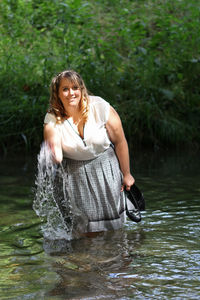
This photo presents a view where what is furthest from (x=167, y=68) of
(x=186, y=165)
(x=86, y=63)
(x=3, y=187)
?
(x=3, y=187)

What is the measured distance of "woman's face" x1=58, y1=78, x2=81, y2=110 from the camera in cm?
397

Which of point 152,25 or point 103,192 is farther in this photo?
point 152,25

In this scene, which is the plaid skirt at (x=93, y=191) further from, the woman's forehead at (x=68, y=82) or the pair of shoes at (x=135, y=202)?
the woman's forehead at (x=68, y=82)

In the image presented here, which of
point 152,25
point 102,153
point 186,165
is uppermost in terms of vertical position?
point 152,25

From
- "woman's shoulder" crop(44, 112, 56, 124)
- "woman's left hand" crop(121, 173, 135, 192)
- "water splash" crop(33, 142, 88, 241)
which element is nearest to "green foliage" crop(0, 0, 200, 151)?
"water splash" crop(33, 142, 88, 241)

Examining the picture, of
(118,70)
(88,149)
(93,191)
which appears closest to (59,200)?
(93,191)

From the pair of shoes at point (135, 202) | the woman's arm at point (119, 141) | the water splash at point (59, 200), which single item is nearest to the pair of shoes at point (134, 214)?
the pair of shoes at point (135, 202)

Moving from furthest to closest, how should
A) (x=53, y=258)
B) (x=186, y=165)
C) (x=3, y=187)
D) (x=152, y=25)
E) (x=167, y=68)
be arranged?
(x=152, y=25) → (x=167, y=68) → (x=186, y=165) → (x=3, y=187) → (x=53, y=258)

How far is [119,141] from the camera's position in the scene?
13.6 ft

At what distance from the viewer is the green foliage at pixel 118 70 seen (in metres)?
8.50

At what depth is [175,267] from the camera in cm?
336

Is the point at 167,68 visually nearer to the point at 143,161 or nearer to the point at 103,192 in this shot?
the point at 143,161

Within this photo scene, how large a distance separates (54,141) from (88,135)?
27cm

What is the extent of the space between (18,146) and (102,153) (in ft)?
16.2
